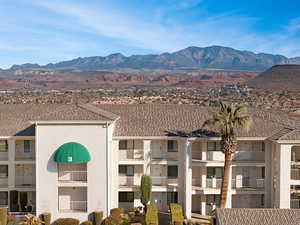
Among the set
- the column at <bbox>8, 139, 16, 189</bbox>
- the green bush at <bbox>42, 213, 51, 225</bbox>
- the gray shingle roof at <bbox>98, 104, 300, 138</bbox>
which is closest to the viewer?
the green bush at <bbox>42, 213, 51, 225</bbox>

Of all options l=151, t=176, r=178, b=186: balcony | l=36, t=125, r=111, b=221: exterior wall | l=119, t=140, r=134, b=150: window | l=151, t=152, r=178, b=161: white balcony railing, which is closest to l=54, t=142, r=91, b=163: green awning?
l=36, t=125, r=111, b=221: exterior wall

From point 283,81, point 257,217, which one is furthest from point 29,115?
point 283,81

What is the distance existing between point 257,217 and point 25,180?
20.0 m

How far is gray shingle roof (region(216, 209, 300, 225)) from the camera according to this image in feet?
85.3

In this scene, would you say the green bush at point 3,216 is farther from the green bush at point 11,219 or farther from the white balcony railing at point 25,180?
the white balcony railing at point 25,180

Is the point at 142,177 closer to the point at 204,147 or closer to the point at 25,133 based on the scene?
the point at 204,147

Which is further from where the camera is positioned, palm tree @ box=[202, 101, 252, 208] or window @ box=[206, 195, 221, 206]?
window @ box=[206, 195, 221, 206]

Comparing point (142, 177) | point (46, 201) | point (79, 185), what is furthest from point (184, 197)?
point (46, 201)

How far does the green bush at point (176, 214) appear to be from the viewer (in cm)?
2969

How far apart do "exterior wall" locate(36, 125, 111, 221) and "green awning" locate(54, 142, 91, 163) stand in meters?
0.58

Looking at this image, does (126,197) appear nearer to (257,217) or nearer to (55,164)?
(55,164)

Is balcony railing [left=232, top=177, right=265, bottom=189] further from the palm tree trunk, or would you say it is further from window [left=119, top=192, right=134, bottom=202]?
window [left=119, top=192, right=134, bottom=202]

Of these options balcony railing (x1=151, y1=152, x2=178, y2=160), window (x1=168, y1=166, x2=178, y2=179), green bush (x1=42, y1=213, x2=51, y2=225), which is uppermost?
balcony railing (x1=151, y1=152, x2=178, y2=160)

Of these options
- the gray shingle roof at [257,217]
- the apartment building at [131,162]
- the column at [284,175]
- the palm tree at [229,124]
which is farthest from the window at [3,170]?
the column at [284,175]
